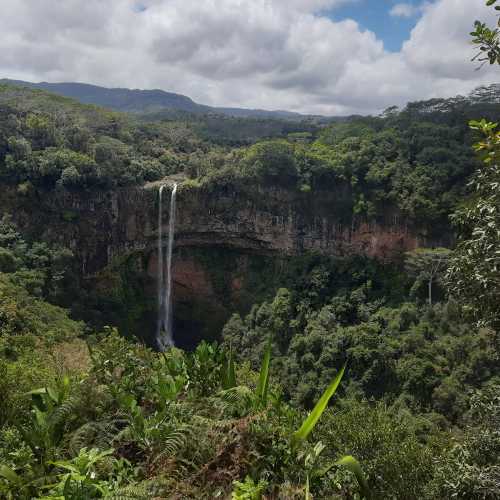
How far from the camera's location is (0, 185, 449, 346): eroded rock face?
25859 millimetres

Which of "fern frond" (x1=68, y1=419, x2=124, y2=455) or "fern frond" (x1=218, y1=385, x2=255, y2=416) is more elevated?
"fern frond" (x1=218, y1=385, x2=255, y2=416)

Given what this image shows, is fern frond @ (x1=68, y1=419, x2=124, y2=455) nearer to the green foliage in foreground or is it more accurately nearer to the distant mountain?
the green foliage in foreground

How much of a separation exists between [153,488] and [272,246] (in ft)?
85.4

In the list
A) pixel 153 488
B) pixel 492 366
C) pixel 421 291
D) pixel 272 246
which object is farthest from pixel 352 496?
pixel 272 246

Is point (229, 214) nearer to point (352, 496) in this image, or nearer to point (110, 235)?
point (110, 235)

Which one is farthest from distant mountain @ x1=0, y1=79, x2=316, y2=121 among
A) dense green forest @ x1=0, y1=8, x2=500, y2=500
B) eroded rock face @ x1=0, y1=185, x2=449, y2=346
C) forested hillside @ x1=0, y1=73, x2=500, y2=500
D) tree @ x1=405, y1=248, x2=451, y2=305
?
tree @ x1=405, y1=248, x2=451, y2=305

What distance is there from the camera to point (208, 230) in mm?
29625

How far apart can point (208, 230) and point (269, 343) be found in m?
25.6

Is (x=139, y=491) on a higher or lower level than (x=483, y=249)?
lower

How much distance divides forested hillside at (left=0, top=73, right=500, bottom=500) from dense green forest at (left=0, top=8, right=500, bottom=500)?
0.04 meters

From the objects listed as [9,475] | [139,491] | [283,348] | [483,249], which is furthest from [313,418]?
[283,348]

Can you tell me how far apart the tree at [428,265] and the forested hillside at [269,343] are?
0.12 meters

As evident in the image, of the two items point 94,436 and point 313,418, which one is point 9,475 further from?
point 313,418

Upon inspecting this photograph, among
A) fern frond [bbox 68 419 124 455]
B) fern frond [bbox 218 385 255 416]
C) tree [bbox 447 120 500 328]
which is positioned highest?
tree [bbox 447 120 500 328]
